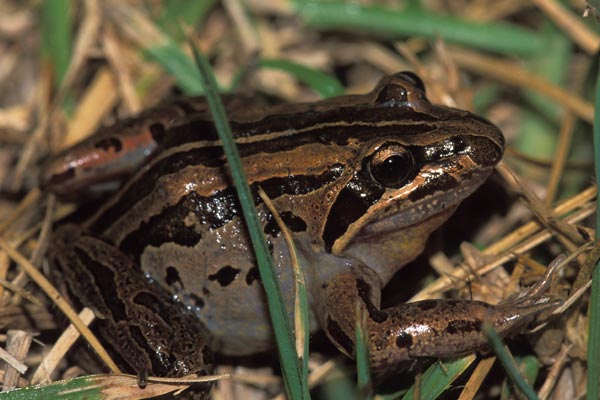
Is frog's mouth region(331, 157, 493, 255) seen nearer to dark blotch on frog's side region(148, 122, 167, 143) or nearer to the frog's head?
the frog's head

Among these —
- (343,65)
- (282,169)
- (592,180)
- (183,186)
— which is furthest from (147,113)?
(592,180)

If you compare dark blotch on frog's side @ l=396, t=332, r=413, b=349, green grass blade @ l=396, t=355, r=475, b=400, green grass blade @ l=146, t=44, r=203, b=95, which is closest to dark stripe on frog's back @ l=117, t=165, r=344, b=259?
dark blotch on frog's side @ l=396, t=332, r=413, b=349

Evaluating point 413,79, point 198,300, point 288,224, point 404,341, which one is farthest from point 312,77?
point 404,341

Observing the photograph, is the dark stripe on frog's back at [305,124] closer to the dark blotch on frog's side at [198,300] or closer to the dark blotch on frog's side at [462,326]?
the dark blotch on frog's side at [198,300]

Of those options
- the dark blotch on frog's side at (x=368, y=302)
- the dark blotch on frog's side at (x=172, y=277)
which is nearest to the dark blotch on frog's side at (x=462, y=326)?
the dark blotch on frog's side at (x=368, y=302)

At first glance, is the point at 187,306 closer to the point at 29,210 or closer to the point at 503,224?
the point at 29,210
